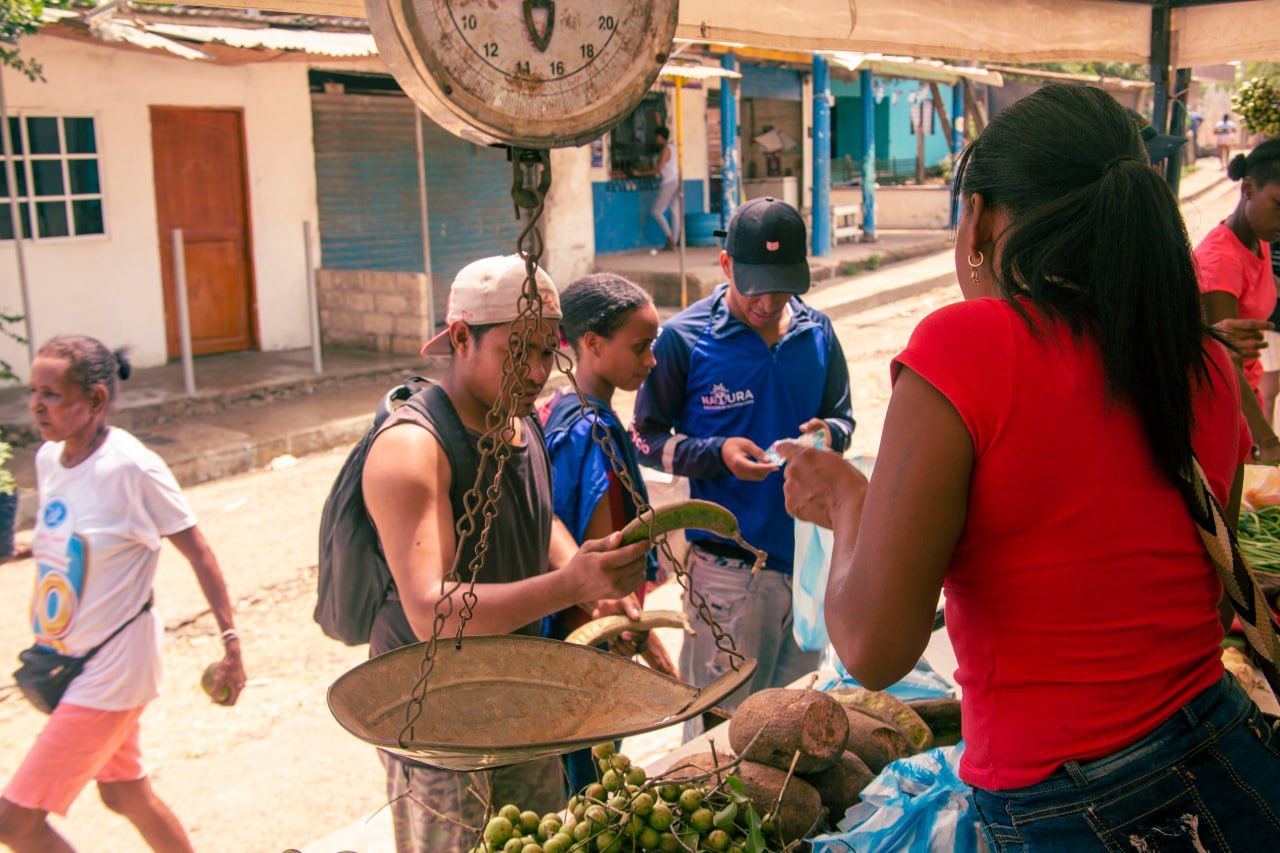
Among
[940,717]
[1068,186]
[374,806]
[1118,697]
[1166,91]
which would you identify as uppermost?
[1166,91]

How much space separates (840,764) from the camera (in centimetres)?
239

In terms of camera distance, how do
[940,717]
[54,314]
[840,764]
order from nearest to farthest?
1. [840,764]
2. [940,717]
3. [54,314]

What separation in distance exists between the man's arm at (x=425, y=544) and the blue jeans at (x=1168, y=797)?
0.84m

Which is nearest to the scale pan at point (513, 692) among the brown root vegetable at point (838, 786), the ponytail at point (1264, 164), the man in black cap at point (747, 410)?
the brown root vegetable at point (838, 786)

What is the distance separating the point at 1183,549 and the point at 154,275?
32.7ft

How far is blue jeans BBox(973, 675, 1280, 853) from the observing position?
1.48m

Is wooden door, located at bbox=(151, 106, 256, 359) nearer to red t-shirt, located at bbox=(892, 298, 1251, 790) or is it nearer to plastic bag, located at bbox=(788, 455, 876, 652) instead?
plastic bag, located at bbox=(788, 455, 876, 652)

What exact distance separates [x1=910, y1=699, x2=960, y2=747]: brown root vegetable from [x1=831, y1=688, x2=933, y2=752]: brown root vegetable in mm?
67

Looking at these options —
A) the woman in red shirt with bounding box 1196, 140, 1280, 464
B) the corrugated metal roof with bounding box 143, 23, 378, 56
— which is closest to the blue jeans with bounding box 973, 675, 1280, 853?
the woman in red shirt with bounding box 1196, 140, 1280, 464

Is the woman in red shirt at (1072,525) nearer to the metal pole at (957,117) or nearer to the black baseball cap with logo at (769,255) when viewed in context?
the black baseball cap with logo at (769,255)

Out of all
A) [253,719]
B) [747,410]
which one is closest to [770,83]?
[253,719]

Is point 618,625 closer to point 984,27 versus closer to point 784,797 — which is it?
point 784,797

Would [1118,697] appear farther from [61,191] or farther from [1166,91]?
[61,191]

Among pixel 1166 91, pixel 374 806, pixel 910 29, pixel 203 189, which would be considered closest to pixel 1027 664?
pixel 910 29
